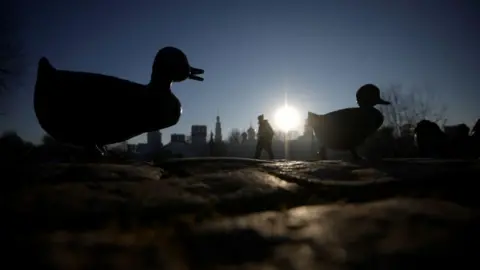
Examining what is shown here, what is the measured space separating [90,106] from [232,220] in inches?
97.2

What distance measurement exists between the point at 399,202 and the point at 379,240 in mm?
401

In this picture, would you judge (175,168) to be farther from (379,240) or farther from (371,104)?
(371,104)

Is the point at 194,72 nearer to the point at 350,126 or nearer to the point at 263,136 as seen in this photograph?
the point at 350,126

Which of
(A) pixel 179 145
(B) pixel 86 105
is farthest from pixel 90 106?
(A) pixel 179 145

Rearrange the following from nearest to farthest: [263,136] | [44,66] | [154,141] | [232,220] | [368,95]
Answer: [232,220] → [44,66] → [368,95] → [263,136] → [154,141]

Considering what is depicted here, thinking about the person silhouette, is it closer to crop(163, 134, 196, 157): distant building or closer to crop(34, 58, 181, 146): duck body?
crop(34, 58, 181, 146): duck body

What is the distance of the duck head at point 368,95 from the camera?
6887 millimetres

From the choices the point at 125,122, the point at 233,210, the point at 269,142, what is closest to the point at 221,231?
the point at 233,210

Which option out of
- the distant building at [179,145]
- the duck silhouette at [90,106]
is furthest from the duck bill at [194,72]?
the distant building at [179,145]

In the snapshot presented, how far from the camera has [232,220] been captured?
40.0 inches

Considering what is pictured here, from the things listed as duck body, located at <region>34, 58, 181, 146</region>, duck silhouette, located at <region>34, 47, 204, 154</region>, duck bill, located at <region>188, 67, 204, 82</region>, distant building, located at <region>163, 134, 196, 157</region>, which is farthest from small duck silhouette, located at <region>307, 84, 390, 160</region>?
distant building, located at <region>163, 134, 196, 157</region>

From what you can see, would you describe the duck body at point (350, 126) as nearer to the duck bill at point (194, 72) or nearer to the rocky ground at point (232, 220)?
the duck bill at point (194, 72)

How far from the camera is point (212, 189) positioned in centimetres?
127

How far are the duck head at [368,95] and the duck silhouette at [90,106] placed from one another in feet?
16.6
